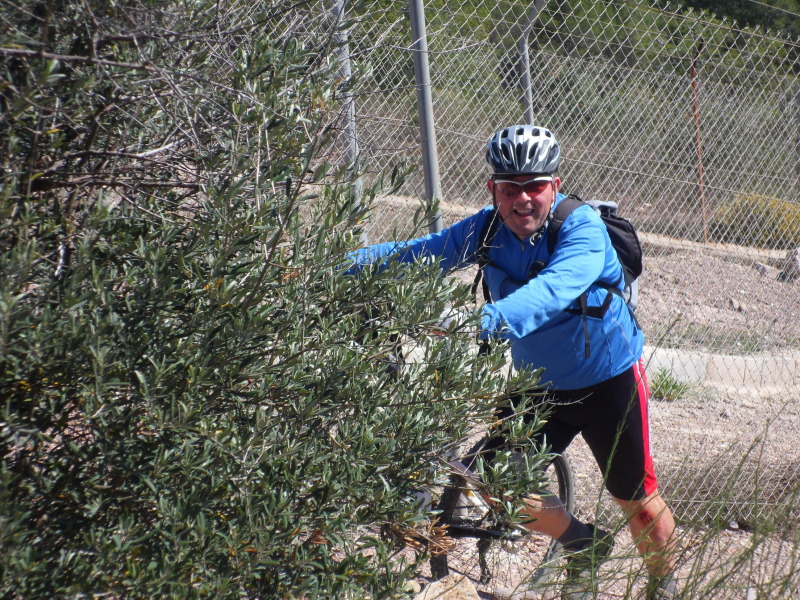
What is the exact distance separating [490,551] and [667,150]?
4.12 m

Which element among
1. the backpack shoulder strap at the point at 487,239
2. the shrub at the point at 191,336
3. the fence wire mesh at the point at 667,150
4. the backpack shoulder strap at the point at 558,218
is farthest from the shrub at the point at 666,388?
the shrub at the point at 191,336

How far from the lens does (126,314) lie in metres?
1.76

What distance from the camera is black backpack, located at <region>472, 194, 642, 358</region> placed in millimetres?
3279

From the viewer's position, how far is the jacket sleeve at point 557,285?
2572 mm

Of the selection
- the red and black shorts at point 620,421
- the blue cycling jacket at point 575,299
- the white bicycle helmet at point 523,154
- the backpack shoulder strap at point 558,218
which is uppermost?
the white bicycle helmet at point 523,154

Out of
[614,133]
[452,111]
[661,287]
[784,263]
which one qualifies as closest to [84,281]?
[452,111]

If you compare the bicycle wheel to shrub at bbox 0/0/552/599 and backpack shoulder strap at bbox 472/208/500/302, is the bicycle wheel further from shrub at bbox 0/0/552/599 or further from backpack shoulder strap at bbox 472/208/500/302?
shrub at bbox 0/0/552/599

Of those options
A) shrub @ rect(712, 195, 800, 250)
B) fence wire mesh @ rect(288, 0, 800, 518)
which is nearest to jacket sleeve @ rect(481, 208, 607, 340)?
fence wire mesh @ rect(288, 0, 800, 518)

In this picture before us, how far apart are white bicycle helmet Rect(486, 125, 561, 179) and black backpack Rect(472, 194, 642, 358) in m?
0.17

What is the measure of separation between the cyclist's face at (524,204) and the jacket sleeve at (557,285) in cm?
9

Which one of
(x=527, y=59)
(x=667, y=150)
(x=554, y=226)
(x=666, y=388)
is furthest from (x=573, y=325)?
(x=667, y=150)

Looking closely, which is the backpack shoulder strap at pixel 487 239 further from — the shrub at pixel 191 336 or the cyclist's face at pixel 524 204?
the shrub at pixel 191 336

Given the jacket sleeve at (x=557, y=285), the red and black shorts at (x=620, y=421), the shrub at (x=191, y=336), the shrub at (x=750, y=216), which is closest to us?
the shrub at (x=191, y=336)

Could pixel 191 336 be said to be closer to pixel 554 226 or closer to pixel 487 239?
pixel 487 239
